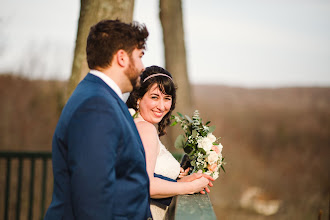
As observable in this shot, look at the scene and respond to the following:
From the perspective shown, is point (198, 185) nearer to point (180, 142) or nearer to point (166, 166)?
point (166, 166)

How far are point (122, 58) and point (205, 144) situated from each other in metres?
1.18

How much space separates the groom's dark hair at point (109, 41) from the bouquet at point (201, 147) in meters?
1.18

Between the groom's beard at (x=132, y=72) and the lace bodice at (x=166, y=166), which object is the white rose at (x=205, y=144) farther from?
the groom's beard at (x=132, y=72)

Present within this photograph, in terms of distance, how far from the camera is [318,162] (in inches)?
622

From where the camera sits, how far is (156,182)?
2.34m

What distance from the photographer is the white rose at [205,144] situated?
2765 mm

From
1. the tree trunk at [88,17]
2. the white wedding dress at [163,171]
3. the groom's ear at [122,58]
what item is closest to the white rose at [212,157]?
the white wedding dress at [163,171]

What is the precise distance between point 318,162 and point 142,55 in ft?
52.1

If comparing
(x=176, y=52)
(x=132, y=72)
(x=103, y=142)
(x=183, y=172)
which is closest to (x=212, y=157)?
(x=183, y=172)

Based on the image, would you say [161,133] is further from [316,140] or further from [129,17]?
[316,140]

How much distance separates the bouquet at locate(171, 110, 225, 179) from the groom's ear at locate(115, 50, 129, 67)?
1150 mm

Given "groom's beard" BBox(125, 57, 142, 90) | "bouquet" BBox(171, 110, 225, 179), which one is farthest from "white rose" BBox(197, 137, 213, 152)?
"groom's beard" BBox(125, 57, 142, 90)

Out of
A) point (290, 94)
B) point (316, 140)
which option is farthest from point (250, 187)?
point (290, 94)

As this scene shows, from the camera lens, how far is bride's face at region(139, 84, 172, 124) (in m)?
2.82
